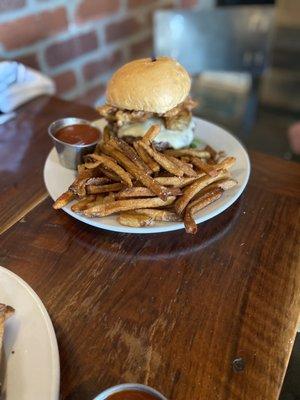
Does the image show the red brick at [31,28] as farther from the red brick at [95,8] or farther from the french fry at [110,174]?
the french fry at [110,174]

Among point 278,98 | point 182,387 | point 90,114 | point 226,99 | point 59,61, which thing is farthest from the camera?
point 278,98

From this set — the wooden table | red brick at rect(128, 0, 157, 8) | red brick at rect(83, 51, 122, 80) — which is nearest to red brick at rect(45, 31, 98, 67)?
red brick at rect(83, 51, 122, 80)

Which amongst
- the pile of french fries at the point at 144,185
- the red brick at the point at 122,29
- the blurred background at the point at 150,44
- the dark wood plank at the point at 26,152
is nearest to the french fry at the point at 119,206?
the pile of french fries at the point at 144,185

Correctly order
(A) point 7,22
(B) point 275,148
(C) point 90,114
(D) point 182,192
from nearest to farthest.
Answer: (D) point 182,192 → (C) point 90,114 → (A) point 7,22 → (B) point 275,148

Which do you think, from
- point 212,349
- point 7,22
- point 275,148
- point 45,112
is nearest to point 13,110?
point 45,112

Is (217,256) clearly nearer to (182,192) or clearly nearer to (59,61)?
(182,192)

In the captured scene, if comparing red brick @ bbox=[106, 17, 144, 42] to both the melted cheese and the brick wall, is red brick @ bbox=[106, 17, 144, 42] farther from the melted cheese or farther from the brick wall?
the melted cheese

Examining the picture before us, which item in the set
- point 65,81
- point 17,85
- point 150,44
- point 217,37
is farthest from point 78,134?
point 150,44
